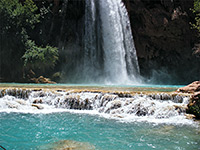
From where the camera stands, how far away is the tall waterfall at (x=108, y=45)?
76.1 ft

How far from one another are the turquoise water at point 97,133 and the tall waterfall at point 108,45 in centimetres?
1627

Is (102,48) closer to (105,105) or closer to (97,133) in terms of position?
(105,105)

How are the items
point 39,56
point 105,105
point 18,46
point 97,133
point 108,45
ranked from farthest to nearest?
1. point 108,45
2. point 18,46
3. point 39,56
4. point 105,105
5. point 97,133

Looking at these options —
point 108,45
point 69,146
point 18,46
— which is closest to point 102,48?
point 108,45

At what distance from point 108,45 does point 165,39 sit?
7.25 meters

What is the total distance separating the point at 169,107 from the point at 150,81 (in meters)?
18.4

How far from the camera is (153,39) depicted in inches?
1005

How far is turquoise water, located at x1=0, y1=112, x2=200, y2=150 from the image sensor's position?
176 inches

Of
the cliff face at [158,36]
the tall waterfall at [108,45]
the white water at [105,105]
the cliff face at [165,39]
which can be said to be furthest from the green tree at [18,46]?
the white water at [105,105]

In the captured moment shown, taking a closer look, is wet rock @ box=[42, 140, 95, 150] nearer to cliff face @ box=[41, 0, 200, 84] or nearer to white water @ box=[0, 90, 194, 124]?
white water @ box=[0, 90, 194, 124]

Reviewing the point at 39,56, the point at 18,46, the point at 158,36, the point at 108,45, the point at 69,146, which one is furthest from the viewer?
A: the point at 158,36

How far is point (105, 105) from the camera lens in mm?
8742

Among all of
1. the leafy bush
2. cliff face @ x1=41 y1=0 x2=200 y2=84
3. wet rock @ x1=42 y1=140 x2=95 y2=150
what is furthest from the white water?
cliff face @ x1=41 y1=0 x2=200 y2=84

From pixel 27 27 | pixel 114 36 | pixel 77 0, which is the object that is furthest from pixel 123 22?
pixel 27 27
